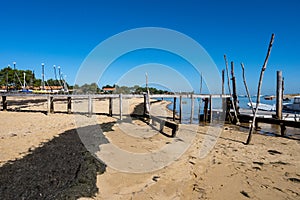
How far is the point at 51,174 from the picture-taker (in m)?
4.26

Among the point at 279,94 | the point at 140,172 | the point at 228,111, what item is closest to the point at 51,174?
the point at 140,172

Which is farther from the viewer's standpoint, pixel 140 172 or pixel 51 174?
pixel 140 172

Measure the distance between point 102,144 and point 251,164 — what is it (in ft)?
15.3

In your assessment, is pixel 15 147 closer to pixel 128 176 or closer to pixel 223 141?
pixel 128 176

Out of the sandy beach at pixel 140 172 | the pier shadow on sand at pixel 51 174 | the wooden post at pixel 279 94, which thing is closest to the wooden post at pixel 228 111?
the wooden post at pixel 279 94

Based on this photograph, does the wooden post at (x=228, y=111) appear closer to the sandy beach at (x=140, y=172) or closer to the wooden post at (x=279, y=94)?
the wooden post at (x=279, y=94)

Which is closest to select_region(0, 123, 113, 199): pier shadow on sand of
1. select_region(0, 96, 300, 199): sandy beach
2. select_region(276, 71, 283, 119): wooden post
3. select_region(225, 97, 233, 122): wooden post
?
select_region(0, 96, 300, 199): sandy beach

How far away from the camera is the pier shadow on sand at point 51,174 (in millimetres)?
3537

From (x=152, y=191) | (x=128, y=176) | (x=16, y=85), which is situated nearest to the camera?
(x=152, y=191)

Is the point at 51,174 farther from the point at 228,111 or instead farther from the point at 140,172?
the point at 228,111

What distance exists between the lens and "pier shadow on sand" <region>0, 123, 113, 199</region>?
3.54 metres

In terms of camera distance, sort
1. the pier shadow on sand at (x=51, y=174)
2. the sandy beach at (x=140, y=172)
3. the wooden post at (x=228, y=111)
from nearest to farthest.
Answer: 1. the pier shadow on sand at (x=51, y=174)
2. the sandy beach at (x=140, y=172)
3. the wooden post at (x=228, y=111)

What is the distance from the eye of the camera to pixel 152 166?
5.26 meters

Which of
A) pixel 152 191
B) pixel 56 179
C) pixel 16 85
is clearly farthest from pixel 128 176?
pixel 16 85
